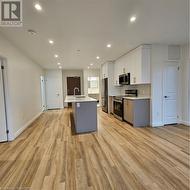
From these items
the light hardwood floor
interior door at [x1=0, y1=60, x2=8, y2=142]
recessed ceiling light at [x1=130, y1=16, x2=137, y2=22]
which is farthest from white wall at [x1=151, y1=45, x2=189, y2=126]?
interior door at [x1=0, y1=60, x2=8, y2=142]

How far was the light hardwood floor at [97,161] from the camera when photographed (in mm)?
2014

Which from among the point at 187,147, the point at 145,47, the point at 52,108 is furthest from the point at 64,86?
the point at 187,147

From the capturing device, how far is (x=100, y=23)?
9.62 feet

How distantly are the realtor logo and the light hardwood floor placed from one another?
268cm

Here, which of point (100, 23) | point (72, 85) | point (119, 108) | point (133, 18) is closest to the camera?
point (133, 18)

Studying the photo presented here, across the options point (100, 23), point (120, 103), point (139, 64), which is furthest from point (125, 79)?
point (100, 23)

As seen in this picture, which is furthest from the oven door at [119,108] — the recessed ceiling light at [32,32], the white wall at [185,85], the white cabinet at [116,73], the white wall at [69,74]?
the white wall at [69,74]

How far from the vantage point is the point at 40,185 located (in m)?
1.98

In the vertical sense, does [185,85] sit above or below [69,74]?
below

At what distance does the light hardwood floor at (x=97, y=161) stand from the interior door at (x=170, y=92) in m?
0.89

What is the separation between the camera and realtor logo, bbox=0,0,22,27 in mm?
2266

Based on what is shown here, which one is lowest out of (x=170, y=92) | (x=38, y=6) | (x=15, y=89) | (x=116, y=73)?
(x=170, y=92)

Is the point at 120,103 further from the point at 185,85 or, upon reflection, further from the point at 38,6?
the point at 38,6

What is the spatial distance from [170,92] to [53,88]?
24.1 ft
